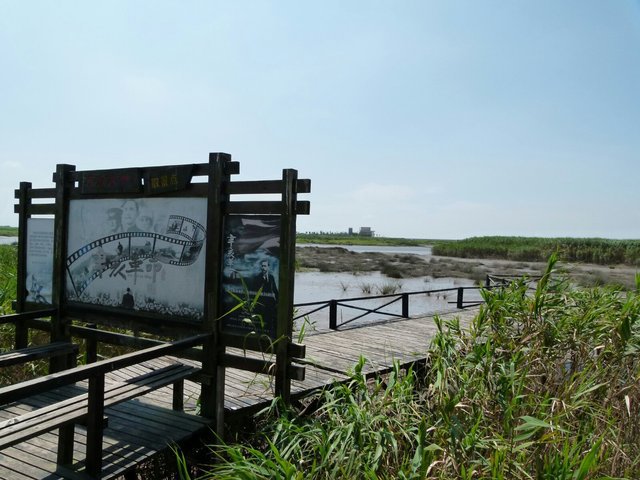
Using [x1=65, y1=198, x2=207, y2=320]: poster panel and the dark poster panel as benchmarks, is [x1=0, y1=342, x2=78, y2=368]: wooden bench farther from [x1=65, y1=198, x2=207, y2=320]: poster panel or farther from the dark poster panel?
the dark poster panel

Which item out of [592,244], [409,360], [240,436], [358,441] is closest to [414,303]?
[409,360]

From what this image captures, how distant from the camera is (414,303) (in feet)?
68.4

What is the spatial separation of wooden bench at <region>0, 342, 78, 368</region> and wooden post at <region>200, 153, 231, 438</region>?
1647mm

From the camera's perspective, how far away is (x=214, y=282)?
4.38 m

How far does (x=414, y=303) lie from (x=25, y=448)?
18307 millimetres

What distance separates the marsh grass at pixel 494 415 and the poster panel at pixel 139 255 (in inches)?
56.7

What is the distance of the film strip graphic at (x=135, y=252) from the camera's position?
4590mm

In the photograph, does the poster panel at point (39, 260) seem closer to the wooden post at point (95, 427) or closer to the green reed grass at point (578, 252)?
the wooden post at point (95, 427)

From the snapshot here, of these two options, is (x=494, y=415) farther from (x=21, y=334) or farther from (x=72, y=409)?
(x=21, y=334)

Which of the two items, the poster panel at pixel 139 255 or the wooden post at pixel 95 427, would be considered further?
the poster panel at pixel 139 255

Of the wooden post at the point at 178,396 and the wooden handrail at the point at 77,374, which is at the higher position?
the wooden handrail at the point at 77,374

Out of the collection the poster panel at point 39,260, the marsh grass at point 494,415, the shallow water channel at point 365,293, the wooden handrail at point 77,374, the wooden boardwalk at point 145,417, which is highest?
the poster panel at point 39,260

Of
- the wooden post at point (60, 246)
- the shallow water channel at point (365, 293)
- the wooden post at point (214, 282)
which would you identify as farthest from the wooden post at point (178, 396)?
the shallow water channel at point (365, 293)

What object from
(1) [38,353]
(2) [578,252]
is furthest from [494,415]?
(2) [578,252]
